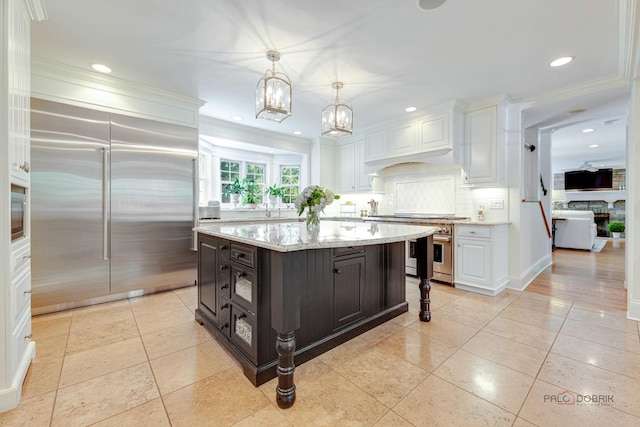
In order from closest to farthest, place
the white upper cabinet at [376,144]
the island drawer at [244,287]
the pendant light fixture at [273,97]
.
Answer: the island drawer at [244,287], the pendant light fixture at [273,97], the white upper cabinet at [376,144]

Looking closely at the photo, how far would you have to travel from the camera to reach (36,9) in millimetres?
1867

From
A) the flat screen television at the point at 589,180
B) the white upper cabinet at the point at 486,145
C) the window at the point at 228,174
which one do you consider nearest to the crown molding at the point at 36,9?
the window at the point at 228,174

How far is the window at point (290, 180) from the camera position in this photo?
5723 millimetres

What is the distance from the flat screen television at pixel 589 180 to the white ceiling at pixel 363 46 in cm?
860

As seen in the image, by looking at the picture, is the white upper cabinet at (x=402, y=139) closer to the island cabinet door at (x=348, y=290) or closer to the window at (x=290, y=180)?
the window at (x=290, y=180)

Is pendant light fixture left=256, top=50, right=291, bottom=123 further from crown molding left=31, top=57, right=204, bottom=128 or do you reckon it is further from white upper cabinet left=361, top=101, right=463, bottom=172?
white upper cabinet left=361, top=101, right=463, bottom=172

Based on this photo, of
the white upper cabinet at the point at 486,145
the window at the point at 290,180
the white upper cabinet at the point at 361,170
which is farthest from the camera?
the window at the point at 290,180

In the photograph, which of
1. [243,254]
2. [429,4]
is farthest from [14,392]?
[429,4]

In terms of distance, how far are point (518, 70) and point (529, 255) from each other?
8.45 feet

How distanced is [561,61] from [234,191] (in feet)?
15.3

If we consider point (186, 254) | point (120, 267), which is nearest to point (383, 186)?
point (186, 254)

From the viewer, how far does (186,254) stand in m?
3.53

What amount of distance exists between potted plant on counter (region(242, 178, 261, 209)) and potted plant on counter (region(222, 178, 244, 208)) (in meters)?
0.09

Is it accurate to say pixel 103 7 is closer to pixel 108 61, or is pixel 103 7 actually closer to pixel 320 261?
pixel 108 61
